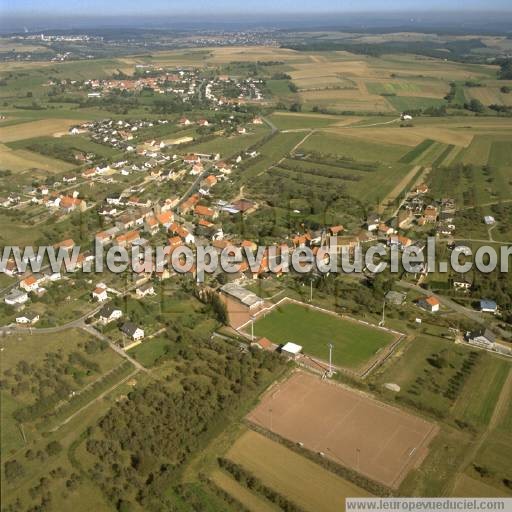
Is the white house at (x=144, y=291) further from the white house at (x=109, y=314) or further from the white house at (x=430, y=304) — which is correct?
the white house at (x=430, y=304)

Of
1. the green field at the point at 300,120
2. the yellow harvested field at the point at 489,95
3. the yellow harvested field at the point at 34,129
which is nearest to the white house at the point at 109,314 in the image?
the yellow harvested field at the point at 34,129

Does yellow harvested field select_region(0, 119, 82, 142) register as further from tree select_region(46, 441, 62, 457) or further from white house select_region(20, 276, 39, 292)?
tree select_region(46, 441, 62, 457)

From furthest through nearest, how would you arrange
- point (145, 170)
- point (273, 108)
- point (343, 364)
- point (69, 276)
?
point (273, 108) < point (145, 170) < point (69, 276) < point (343, 364)

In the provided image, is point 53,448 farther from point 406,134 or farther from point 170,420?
point 406,134

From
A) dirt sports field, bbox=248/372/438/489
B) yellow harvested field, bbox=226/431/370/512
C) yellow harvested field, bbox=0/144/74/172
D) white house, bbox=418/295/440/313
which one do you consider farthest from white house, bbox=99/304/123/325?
yellow harvested field, bbox=0/144/74/172

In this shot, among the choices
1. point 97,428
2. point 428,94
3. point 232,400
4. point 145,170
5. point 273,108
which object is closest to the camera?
point 97,428

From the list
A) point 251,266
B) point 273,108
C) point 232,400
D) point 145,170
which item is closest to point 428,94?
point 273,108

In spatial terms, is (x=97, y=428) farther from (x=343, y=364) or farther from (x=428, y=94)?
(x=428, y=94)
